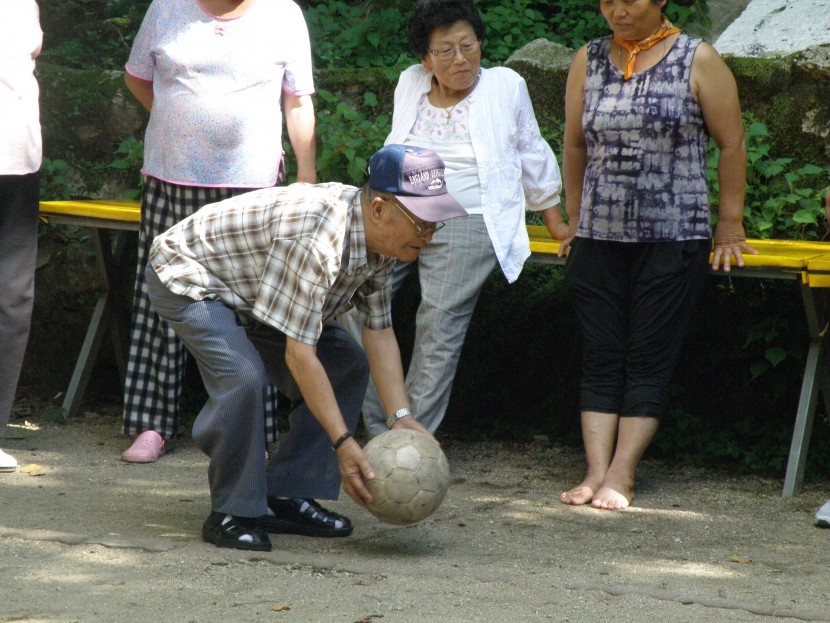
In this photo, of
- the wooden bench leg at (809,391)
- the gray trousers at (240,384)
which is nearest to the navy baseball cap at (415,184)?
the gray trousers at (240,384)

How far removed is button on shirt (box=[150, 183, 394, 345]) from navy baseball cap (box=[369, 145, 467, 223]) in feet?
0.57

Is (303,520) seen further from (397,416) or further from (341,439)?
(341,439)

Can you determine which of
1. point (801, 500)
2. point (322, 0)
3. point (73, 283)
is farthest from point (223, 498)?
point (322, 0)

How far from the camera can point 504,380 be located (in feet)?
20.0

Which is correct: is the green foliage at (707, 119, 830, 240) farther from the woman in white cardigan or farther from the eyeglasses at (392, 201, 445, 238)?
the eyeglasses at (392, 201, 445, 238)

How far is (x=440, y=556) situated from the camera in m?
4.00

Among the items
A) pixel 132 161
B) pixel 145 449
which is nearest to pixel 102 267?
pixel 132 161

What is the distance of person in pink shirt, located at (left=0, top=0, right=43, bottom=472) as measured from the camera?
16.0 feet

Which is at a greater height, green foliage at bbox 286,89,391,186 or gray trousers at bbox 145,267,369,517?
green foliage at bbox 286,89,391,186

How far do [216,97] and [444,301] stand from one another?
1.23 m

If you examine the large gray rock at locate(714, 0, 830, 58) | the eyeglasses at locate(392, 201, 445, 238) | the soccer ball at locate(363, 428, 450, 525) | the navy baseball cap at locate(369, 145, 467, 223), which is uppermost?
the large gray rock at locate(714, 0, 830, 58)

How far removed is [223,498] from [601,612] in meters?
1.27

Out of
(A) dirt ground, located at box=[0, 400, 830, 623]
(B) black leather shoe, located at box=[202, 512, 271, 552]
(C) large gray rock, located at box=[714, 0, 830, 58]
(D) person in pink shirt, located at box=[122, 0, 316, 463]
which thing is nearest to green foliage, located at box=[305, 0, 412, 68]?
(C) large gray rock, located at box=[714, 0, 830, 58]

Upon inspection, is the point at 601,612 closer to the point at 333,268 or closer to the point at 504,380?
the point at 333,268
